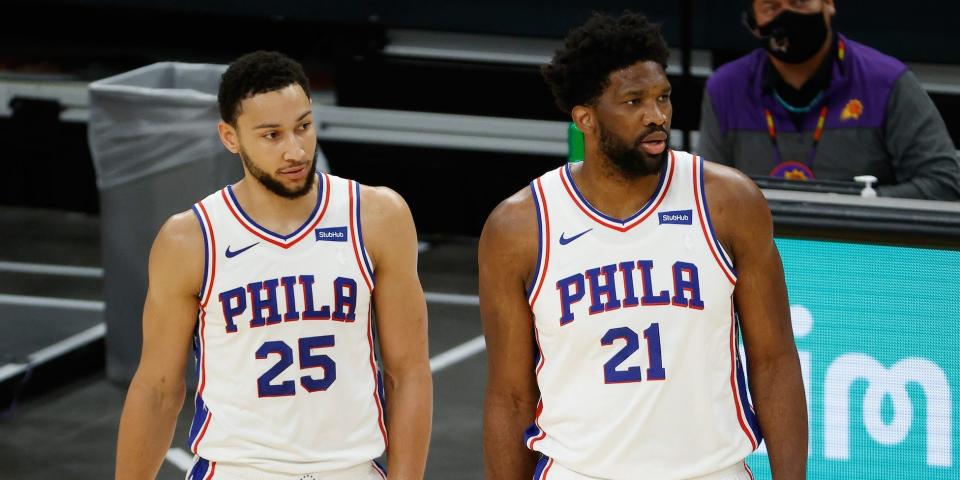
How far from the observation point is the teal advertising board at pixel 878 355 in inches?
170

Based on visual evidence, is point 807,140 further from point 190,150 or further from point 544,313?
point 190,150

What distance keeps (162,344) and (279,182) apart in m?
0.46

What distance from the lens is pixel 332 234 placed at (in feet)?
11.7

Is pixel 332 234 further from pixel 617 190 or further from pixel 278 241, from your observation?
pixel 617 190

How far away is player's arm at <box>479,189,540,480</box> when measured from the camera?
3412 mm

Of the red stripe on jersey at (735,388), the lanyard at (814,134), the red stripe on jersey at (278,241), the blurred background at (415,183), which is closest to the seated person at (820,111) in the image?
the lanyard at (814,134)

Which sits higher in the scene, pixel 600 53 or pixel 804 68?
pixel 600 53

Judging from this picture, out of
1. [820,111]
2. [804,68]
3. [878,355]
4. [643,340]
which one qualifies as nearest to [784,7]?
[804,68]

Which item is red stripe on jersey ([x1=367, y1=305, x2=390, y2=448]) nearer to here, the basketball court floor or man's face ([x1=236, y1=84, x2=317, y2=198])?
man's face ([x1=236, y1=84, x2=317, y2=198])

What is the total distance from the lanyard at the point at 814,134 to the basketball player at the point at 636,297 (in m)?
1.65

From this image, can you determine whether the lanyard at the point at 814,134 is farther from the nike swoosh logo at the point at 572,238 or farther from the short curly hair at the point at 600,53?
the nike swoosh logo at the point at 572,238

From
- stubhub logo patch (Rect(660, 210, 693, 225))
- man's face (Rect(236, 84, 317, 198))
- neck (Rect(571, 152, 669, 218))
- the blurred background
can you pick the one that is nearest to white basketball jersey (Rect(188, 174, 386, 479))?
man's face (Rect(236, 84, 317, 198))

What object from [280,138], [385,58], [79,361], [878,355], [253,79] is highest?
[253,79]

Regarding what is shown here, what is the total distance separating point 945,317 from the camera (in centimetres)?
431
